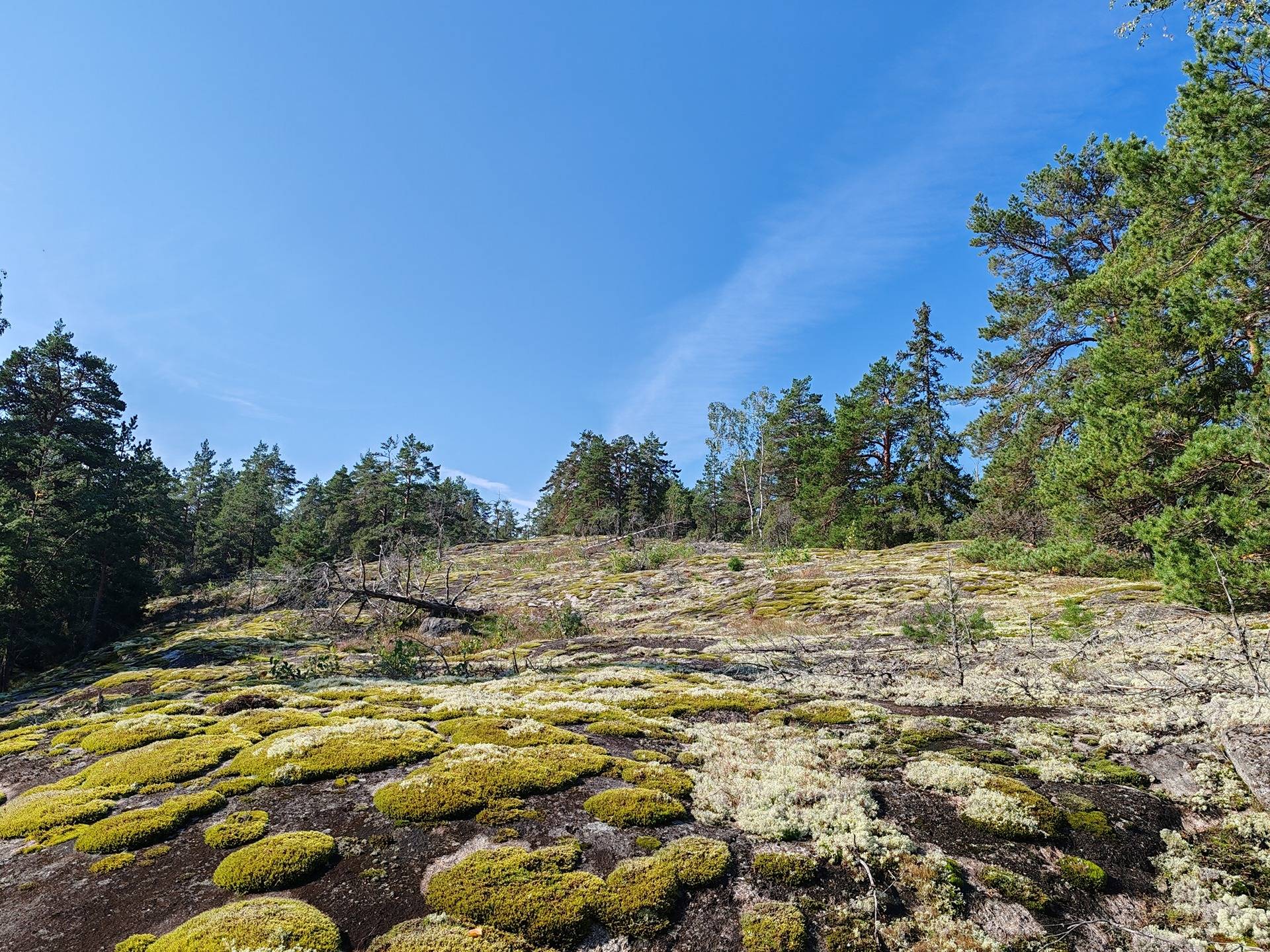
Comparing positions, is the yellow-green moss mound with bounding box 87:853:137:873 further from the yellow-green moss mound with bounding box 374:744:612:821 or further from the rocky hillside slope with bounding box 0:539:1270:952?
the yellow-green moss mound with bounding box 374:744:612:821

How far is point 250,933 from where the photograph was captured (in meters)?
4.07

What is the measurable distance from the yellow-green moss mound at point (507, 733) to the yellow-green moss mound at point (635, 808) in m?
2.23

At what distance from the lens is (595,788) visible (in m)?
6.92

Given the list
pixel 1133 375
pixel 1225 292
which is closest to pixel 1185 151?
pixel 1225 292

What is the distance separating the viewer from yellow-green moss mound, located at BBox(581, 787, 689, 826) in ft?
19.8

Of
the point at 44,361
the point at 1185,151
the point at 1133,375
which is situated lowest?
the point at 1133,375

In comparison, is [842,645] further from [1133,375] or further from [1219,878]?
[1219,878]

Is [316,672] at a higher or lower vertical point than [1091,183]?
lower

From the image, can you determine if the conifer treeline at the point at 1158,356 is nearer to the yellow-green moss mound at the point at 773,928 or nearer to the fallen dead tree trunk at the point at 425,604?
the yellow-green moss mound at the point at 773,928

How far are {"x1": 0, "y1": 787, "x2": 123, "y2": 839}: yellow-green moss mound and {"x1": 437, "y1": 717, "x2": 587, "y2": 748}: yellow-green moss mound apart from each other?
162 inches

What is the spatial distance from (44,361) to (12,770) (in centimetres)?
4285

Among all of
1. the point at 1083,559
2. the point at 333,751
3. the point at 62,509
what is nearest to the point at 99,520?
the point at 62,509

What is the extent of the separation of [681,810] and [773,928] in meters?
1.97

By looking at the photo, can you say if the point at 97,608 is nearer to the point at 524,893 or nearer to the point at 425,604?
the point at 425,604
